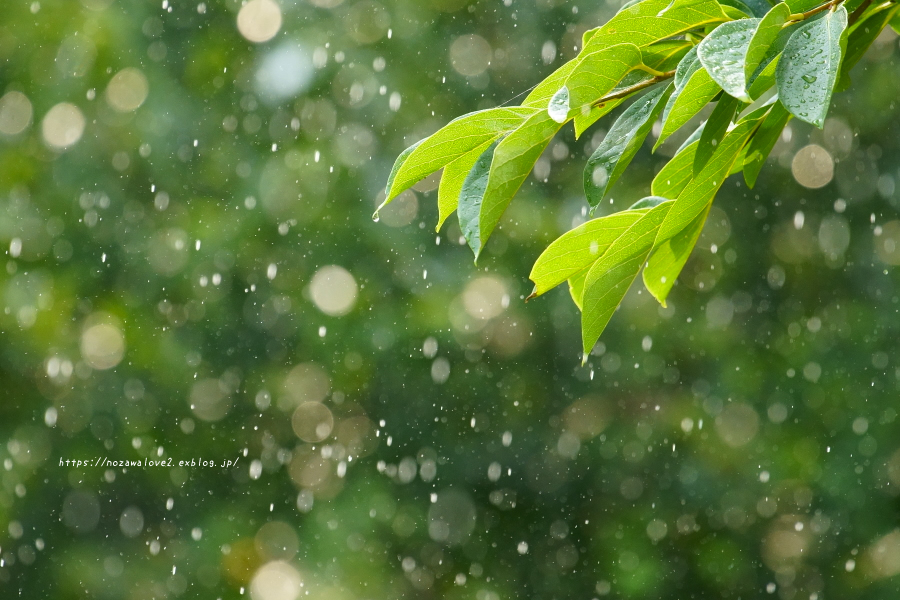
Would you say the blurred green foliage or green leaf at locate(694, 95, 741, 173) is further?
the blurred green foliage

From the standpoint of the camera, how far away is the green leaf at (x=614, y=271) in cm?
47

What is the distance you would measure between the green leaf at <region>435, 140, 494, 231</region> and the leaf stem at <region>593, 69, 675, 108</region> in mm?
60

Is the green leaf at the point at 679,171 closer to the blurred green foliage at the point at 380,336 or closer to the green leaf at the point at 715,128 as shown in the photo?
→ the green leaf at the point at 715,128

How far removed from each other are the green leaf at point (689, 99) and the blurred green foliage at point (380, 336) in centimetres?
264

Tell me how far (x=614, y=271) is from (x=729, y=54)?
0.49ft

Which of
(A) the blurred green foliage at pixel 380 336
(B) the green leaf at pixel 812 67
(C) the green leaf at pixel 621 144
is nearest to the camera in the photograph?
(B) the green leaf at pixel 812 67

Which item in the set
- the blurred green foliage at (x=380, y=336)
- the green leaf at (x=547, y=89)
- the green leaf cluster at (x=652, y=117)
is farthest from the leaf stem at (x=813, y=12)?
the blurred green foliage at (x=380, y=336)

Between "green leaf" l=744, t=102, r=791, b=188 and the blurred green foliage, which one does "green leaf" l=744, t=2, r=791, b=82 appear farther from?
the blurred green foliage

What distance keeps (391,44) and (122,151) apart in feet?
3.48

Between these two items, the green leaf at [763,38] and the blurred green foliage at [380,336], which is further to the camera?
the blurred green foliage at [380,336]

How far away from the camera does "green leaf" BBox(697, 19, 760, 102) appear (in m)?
0.33

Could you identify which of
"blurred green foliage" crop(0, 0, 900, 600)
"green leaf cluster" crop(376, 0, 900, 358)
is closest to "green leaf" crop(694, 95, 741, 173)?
"green leaf cluster" crop(376, 0, 900, 358)

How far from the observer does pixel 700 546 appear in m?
3.18

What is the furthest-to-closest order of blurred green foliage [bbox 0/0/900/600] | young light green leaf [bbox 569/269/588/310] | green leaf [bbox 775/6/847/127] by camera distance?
blurred green foliage [bbox 0/0/900/600] < young light green leaf [bbox 569/269/588/310] < green leaf [bbox 775/6/847/127]
